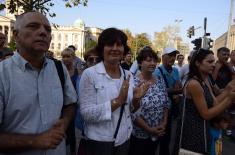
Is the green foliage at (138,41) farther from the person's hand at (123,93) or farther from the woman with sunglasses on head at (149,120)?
the person's hand at (123,93)

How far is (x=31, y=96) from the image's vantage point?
2350 millimetres

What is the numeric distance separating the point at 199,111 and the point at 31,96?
75.6 inches

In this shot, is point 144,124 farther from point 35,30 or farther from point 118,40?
point 35,30

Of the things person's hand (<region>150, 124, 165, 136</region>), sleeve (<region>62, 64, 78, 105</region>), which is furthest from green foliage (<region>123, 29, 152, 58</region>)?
sleeve (<region>62, 64, 78, 105</region>)

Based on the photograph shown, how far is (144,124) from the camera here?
180 inches

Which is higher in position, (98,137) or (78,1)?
(78,1)

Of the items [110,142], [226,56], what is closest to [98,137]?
[110,142]

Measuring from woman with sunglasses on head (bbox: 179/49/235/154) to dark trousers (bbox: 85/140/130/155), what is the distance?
2.32 feet

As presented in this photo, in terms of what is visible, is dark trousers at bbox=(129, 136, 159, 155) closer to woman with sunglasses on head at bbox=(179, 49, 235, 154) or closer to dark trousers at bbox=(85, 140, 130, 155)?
woman with sunglasses on head at bbox=(179, 49, 235, 154)

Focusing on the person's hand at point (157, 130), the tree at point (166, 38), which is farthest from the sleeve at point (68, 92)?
the tree at point (166, 38)

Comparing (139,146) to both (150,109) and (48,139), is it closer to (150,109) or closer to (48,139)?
(150,109)

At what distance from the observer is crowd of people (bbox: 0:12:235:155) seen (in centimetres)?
233

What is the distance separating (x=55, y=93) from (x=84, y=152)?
1.18 meters

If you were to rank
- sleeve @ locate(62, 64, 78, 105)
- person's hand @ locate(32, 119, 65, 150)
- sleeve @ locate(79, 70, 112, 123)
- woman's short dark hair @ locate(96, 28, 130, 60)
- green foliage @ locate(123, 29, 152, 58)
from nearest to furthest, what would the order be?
1. person's hand @ locate(32, 119, 65, 150)
2. sleeve @ locate(62, 64, 78, 105)
3. sleeve @ locate(79, 70, 112, 123)
4. woman's short dark hair @ locate(96, 28, 130, 60)
5. green foliage @ locate(123, 29, 152, 58)
